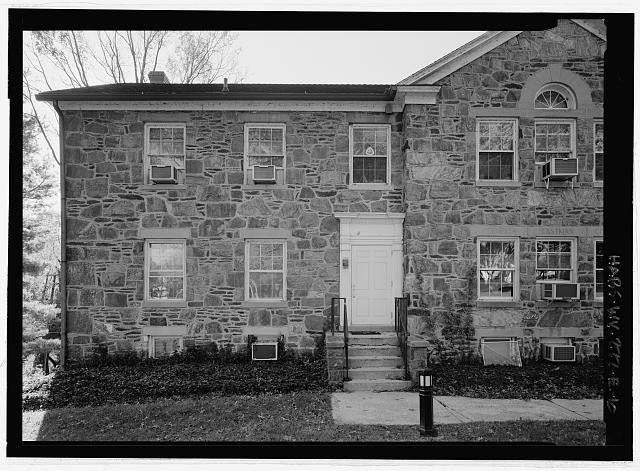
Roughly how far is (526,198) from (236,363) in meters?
7.04

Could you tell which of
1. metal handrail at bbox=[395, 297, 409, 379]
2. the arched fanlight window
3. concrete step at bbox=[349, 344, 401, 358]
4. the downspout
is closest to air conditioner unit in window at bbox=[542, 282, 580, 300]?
metal handrail at bbox=[395, 297, 409, 379]

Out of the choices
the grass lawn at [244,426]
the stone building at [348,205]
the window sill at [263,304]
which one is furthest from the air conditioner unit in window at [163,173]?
the grass lawn at [244,426]

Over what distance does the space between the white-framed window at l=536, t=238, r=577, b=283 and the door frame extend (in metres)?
2.94

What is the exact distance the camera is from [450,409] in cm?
730

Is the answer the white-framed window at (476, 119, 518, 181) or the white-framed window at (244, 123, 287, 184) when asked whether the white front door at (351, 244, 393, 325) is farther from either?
the white-framed window at (476, 119, 518, 181)

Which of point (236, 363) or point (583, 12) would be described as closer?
point (583, 12)

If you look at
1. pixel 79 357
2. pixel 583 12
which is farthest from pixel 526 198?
pixel 79 357

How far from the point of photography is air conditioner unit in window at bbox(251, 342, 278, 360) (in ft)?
31.7

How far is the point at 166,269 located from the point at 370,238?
14.8 feet

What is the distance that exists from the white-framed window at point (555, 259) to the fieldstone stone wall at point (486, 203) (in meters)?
0.17

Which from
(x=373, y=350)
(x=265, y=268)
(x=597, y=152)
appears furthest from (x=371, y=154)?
(x=597, y=152)

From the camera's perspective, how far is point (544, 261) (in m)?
9.80

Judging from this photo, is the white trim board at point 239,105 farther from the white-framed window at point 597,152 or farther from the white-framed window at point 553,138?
the white-framed window at point 597,152

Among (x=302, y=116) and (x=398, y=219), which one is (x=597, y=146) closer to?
(x=398, y=219)
